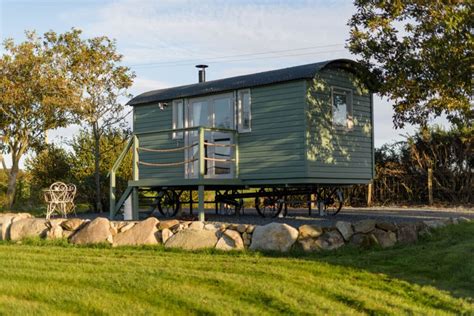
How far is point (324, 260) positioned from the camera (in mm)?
8766

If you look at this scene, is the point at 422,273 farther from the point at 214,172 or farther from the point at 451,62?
the point at 214,172

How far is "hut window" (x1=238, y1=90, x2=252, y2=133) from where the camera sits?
558 inches

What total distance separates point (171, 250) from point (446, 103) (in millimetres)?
5565

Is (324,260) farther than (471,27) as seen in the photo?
No

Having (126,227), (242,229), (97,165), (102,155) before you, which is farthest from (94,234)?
(102,155)

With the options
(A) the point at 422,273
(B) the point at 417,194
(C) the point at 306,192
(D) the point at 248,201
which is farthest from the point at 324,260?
(D) the point at 248,201

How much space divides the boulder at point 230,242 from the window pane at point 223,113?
490 cm

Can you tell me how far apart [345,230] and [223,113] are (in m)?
5.80

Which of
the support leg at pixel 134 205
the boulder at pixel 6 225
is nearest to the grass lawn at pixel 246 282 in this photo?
the boulder at pixel 6 225

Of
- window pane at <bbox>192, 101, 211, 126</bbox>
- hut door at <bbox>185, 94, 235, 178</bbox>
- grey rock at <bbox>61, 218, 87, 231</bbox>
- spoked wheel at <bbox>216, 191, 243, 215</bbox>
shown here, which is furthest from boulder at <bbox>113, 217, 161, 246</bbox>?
window pane at <bbox>192, 101, 211, 126</bbox>

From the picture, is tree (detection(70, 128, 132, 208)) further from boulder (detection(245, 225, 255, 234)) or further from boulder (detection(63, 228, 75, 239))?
boulder (detection(245, 225, 255, 234))

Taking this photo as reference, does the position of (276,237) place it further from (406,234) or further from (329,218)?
(329,218)

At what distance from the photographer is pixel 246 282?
7.34 metres

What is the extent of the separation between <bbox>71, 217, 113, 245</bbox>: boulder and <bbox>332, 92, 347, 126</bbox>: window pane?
5678 millimetres
